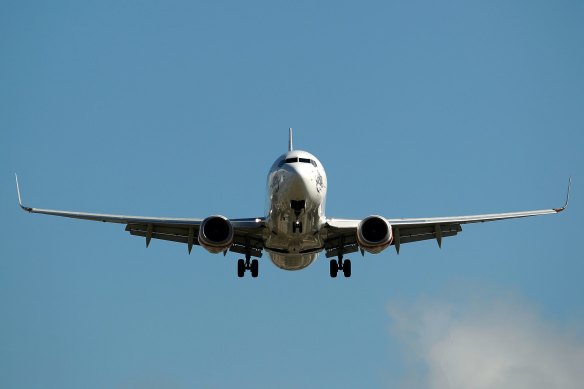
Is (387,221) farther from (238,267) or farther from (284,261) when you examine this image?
(238,267)

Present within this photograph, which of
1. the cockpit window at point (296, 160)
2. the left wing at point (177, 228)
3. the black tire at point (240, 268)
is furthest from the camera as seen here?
the black tire at point (240, 268)

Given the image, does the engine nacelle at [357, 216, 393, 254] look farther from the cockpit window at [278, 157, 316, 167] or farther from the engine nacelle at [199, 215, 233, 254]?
the engine nacelle at [199, 215, 233, 254]

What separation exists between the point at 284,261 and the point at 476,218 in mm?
7675

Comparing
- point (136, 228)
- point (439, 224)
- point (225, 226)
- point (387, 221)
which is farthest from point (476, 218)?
point (136, 228)

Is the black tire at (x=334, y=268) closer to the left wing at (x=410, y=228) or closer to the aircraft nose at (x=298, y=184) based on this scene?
the left wing at (x=410, y=228)

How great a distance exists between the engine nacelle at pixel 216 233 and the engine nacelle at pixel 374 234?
4729 millimetres

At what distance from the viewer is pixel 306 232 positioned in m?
38.4

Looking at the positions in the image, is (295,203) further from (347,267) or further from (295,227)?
(347,267)

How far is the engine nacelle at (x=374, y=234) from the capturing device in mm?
38531

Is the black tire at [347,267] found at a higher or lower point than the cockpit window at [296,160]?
lower

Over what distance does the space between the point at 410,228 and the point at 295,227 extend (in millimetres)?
6036

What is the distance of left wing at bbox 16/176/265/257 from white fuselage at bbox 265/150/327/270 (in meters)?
1.03

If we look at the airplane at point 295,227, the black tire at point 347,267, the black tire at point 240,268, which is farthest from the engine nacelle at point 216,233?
the black tire at point 347,267

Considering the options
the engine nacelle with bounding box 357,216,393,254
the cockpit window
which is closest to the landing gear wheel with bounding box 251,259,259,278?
the engine nacelle with bounding box 357,216,393,254
